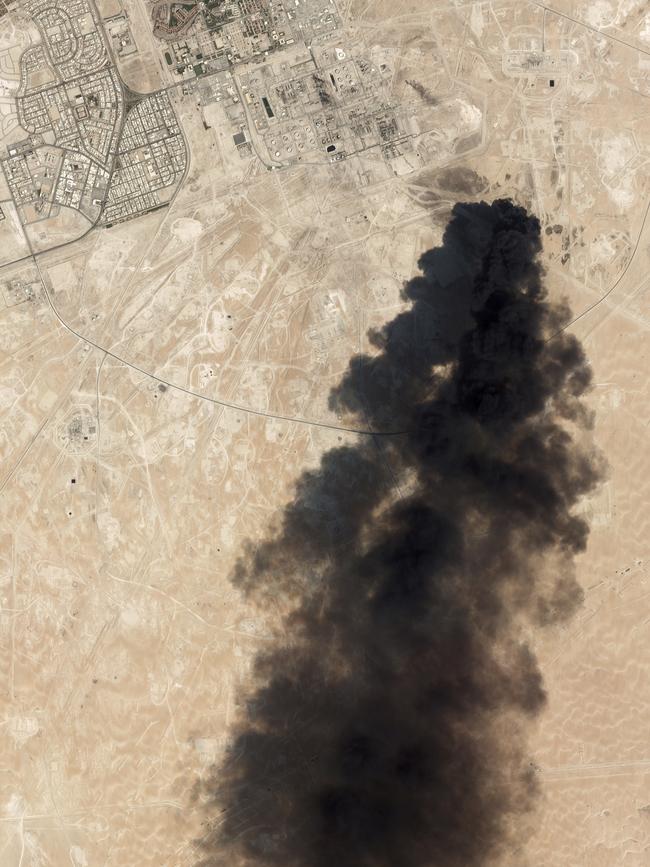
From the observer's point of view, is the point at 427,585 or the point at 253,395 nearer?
the point at 427,585

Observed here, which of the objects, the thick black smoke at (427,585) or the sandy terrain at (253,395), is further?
the sandy terrain at (253,395)

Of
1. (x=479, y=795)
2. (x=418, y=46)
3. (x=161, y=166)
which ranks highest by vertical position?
(x=418, y=46)

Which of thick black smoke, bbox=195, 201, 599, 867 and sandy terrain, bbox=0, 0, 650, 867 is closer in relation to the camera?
thick black smoke, bbox=195, 201, 599, 867

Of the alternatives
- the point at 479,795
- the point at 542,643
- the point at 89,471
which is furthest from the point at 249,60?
the point at 479,795

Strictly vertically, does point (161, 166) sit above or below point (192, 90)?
below

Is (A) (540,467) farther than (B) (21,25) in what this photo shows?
No

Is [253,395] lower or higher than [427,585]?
higher

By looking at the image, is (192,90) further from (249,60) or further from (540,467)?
→ (540,467)

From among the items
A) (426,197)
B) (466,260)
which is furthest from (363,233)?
(466,260)
